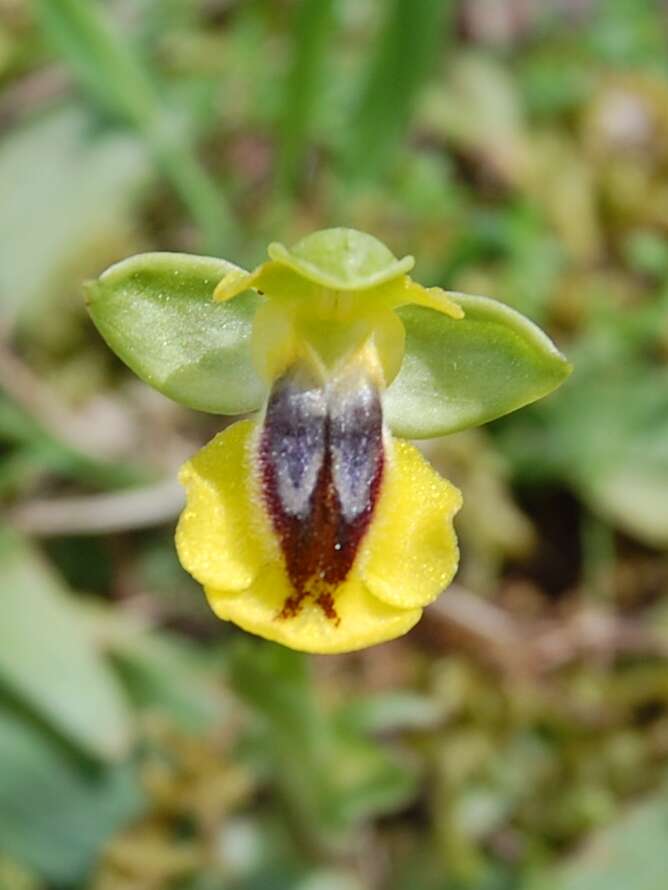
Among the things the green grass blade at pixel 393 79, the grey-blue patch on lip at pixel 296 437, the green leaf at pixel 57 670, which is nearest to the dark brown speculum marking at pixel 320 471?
the grey-blue patch on lip at pixel 296 437

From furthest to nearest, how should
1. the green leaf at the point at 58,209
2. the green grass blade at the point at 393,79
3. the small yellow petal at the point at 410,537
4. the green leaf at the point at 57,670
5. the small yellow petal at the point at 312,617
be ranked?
the green leaf at the point at 58,209, the green grass blade at the point at 393,79, the green leaf at the point at 57,670, the small yellow petal at the point at 410,537, the small yellow petal at the point at 312,617

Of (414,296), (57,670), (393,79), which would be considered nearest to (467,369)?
(414,296)

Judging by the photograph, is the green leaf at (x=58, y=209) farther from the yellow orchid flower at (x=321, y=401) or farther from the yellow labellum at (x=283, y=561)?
the yellow labellum at (x=283, y=561)

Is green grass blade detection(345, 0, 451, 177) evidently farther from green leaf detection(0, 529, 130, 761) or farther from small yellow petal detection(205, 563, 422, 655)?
small yellow petal detection(205, 563, 422, 655)

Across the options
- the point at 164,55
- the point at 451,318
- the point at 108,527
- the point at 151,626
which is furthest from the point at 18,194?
the point at 451,318

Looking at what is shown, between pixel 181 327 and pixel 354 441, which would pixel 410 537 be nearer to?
pixel 354 441

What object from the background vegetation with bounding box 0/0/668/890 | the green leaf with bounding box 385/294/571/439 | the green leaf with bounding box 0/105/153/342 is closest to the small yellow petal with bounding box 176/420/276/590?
the green leaf with bounding box 385/294/571/439

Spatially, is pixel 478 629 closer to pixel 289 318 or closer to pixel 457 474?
pixel 457 474
